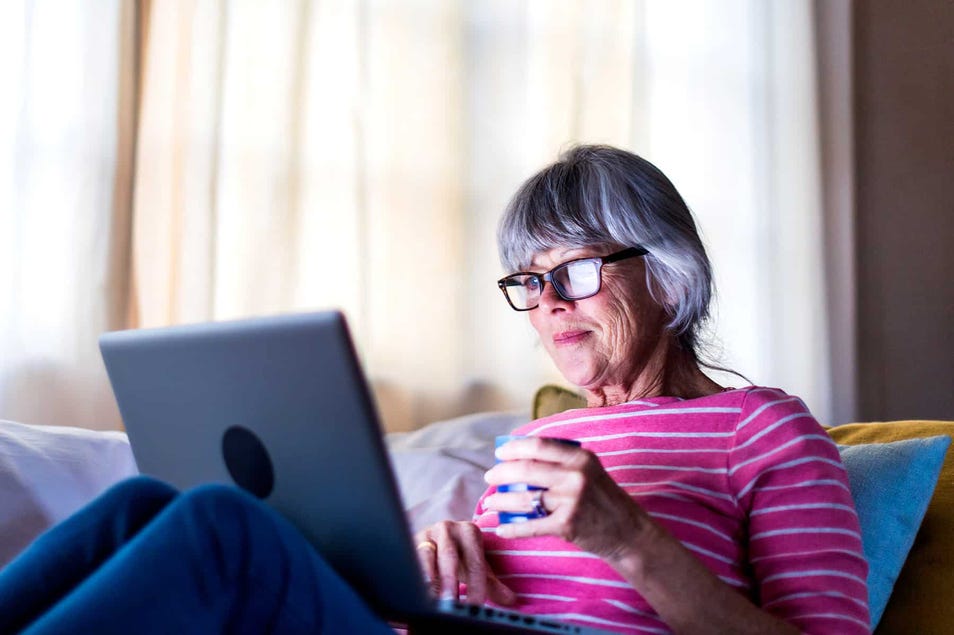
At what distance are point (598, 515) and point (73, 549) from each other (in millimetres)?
484

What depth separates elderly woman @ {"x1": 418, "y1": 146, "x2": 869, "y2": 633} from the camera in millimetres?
964

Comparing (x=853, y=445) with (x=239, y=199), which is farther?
(x=239, y=199)

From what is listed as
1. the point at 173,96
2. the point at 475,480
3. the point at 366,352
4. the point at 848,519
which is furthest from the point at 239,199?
the point at 848,519

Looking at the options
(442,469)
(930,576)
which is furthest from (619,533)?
(442,469)

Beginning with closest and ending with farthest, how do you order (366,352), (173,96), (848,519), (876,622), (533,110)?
(848,519) < (876,622) < (173,96) < (366,352) < (533,110)

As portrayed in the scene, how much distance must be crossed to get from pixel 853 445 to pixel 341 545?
3.10 ft

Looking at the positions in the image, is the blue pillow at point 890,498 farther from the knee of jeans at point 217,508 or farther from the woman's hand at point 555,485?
the knee of jeans at point 217,508

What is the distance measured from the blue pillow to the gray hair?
0.98 ft

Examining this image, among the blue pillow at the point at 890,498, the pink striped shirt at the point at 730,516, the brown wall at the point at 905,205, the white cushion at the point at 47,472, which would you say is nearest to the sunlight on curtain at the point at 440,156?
the brown wall at the point at 905,205

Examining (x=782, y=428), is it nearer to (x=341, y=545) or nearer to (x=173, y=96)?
(x=341, y=545)

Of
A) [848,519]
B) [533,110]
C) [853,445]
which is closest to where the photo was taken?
[848,519]

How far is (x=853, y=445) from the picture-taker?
4.86 feet

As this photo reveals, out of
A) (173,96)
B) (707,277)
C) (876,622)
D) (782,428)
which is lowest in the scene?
(876,622)

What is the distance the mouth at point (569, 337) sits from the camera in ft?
4.38
